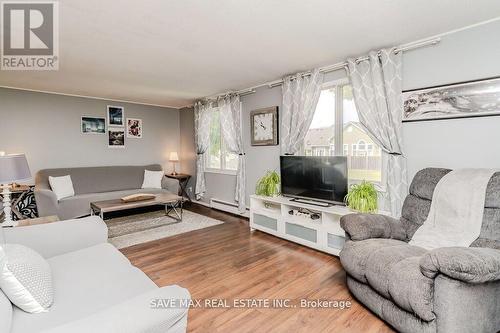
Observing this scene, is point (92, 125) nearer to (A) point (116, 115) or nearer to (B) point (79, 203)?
(A) point (116, 115)

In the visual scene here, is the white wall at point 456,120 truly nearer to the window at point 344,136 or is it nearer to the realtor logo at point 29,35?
the window at point 344,136

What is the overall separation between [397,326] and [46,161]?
5.57 meters

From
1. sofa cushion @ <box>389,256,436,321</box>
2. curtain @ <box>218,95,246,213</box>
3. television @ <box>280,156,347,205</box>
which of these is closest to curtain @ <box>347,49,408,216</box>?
television @ <box>280,156,347,205</box>

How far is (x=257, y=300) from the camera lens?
6.97ft

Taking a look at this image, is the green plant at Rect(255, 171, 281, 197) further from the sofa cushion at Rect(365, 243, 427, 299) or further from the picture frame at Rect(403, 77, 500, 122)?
the sofa cushion at Rect(365, 243, 427, 299)

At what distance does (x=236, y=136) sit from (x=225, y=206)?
1.40 meters

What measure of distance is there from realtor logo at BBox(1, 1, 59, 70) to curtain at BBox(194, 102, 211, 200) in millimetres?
2610

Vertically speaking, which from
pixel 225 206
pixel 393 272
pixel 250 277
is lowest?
pixel 250 277

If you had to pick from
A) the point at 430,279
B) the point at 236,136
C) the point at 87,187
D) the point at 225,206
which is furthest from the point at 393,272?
the point at 87,187

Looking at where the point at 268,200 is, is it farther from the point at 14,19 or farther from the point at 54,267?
the point at 14,19

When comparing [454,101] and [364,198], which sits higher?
[454,101]

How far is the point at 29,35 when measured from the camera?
2363 millimetres

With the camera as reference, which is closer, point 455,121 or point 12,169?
point 12,169

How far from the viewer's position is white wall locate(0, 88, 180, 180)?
4.37 metres
